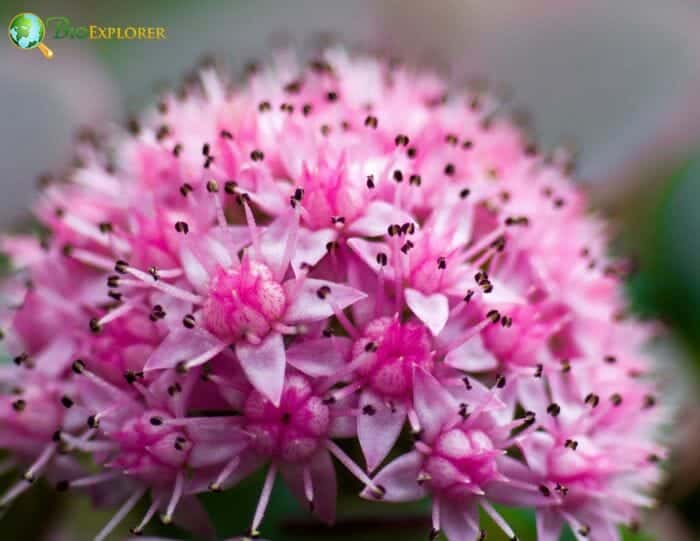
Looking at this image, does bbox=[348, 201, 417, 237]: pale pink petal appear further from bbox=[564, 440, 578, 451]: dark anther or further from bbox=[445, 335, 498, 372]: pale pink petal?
bbox=[564, 440, 578, 451]: dark anther

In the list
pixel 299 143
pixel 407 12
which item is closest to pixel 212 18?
pixel 407 12

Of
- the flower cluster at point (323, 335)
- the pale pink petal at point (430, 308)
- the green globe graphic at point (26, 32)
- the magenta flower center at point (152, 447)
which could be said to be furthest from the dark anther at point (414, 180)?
the green globe graphic at point (26, 32)

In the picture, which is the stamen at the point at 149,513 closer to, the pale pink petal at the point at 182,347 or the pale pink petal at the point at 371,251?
the pale pink petal at the point at 182,347

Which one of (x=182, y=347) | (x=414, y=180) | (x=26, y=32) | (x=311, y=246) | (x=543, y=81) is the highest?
(x=543, y=81)

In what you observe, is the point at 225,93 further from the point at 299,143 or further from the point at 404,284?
the point at 404,284

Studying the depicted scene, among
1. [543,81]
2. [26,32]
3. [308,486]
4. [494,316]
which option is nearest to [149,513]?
[308,486]

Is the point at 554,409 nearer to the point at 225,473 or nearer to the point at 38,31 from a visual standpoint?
the point at 225,473

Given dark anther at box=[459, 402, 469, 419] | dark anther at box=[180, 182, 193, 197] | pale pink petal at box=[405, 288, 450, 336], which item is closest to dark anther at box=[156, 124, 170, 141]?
dark anther at box=[180, 182, 193, 197]
